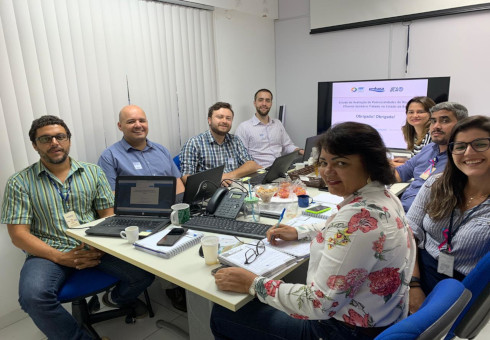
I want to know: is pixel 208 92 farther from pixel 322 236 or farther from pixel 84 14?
pixel 322 236

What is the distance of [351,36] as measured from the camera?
13.4 ft

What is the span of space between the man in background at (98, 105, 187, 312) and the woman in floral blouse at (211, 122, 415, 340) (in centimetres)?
150

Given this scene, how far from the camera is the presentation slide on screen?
Answer: 3709 mm

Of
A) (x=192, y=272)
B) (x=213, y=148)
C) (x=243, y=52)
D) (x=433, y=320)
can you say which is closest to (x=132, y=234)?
(x=192, y=272)

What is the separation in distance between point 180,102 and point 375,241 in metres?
2.84

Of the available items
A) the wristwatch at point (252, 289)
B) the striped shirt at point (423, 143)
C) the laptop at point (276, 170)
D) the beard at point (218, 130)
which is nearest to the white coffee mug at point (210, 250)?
the wristwatch at point (252, 289)

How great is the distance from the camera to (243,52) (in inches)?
166

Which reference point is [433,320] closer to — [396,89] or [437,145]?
[437,145]

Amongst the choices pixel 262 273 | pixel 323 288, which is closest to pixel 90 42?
pixel 262 273

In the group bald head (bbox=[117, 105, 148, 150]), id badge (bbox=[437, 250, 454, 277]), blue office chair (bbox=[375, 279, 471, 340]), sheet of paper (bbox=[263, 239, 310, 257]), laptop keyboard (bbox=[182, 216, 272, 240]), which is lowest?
id badge (bbox=[437, 250, 454, 277])

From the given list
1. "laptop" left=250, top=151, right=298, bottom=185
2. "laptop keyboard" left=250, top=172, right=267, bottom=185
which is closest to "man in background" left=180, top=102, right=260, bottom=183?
"laptop keyboard" left=250, top=172, right=267, bottom=185

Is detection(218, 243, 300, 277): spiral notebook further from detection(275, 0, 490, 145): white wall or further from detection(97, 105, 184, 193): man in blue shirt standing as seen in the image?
detection(275, 0, 490, 145): white wall

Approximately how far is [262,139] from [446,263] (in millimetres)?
2900

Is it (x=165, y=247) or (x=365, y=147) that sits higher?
(x=365, y=147)
